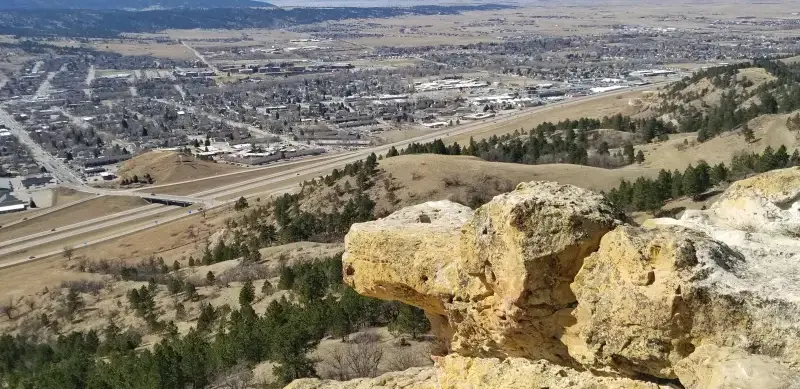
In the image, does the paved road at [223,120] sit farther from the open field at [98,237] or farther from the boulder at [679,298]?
the boulder at [679,298]

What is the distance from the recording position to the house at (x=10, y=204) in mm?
85062

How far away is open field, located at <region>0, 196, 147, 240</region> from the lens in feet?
252

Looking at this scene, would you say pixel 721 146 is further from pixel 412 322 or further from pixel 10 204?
pixel 10 204

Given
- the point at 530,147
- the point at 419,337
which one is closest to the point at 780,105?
the point at 530,147

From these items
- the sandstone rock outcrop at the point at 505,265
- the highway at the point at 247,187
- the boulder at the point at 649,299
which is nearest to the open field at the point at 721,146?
the highway at the point at 247,187

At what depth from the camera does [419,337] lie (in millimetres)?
28797

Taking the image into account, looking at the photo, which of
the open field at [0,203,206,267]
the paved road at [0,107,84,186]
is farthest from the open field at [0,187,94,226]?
the open field at [0,203,206,267]

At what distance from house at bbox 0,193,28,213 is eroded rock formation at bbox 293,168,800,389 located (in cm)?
8665

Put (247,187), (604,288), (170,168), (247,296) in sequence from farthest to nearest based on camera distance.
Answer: (170,168) → (247,187) → (247,296) → (604,288)

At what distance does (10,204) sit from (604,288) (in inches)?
3758

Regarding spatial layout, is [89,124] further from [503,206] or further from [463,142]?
[503,206]

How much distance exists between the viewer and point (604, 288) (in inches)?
397

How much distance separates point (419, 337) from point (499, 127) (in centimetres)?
8832

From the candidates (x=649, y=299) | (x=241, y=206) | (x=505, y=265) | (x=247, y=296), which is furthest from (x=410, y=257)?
(x=241, y=206)
